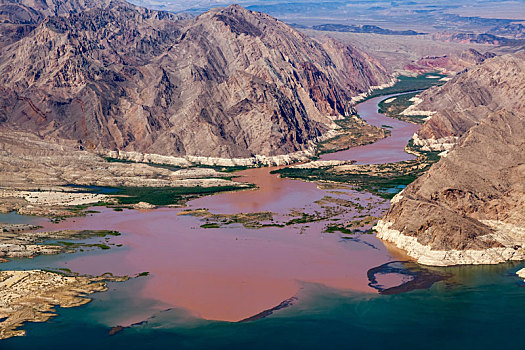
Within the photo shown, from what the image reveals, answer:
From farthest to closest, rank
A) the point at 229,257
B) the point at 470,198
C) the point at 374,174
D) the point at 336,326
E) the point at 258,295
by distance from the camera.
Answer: the point at 374,174 → the point at 470,198 → the point at 229,257 → the point at 258,295 → the point at 336,326

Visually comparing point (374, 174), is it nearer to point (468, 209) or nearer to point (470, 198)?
point (470, 198)

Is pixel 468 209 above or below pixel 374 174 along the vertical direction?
above

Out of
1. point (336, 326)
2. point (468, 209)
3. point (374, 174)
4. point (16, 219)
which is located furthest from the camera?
point (374, 174)

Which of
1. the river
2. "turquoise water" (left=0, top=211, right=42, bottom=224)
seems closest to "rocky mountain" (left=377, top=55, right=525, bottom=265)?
the river

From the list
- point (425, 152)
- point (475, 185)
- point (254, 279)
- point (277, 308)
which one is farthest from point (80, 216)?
point (425, 152)

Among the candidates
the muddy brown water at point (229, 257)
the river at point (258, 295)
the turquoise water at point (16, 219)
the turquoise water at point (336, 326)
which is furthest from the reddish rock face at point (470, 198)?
the turquoise water at point (16, 219)

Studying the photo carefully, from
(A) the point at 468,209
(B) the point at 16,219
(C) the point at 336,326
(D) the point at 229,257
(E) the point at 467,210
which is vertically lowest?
(B) the point at 16,219

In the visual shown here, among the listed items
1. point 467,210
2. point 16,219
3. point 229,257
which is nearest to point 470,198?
point 467,210
